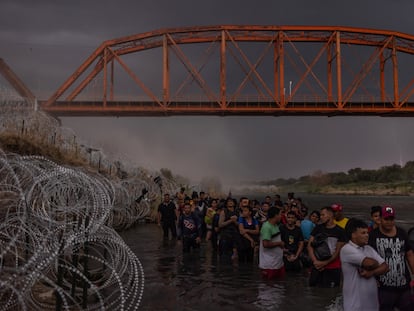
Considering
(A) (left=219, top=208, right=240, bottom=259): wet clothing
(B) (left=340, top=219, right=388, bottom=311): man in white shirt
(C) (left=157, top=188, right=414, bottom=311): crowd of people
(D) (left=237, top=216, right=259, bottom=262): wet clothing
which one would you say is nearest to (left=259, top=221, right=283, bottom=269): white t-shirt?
(C) (left=157, top=188, right=414, bottom=311): crowd of people

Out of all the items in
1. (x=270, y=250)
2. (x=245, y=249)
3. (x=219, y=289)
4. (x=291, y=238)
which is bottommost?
(x=219, y=289)

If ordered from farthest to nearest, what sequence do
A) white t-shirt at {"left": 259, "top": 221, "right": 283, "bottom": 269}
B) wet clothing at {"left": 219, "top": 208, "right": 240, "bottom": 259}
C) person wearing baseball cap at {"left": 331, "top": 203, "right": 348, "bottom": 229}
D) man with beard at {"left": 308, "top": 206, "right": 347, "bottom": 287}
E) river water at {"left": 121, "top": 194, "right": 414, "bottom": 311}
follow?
wet clothing at {"left": 219, "top": 208, "right": 240, "bottom": 259}, white t-shirt at {"left": 259, "top": 221, "right": 283, "bottom": 269}, person wearing baseball cap at {"left": 331, "top": 203, "right": 348, "bottom": 229}, river water at {"left": 121, "top": 194, "right": 414, "bottom": 311}, man with beard at {"left": 308, "top": 206, "right": 347, "bottom": 287}

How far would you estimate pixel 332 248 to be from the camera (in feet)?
27.5

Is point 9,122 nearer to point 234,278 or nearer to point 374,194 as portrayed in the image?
point 234,278

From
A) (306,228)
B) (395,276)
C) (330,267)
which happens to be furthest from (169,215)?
(395,276)

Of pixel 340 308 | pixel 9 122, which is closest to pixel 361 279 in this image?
pixel 340 308

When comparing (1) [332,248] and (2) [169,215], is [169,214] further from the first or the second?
(1) [332,248]

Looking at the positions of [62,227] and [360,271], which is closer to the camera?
[360,271]

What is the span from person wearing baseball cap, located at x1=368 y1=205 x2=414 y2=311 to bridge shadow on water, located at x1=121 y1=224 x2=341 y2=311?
2.59 m

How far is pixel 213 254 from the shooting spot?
14.4m

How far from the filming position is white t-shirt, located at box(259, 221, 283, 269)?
30.1 feet

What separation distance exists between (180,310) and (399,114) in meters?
54.3

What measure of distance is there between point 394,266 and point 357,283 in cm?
63

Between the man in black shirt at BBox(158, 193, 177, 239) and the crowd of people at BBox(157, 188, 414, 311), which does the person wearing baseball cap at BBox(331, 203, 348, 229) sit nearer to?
the crowd of people at BBox(157, 188, 414, 311)
